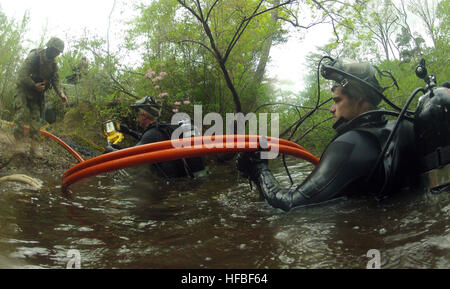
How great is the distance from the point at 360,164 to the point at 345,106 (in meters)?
0.67

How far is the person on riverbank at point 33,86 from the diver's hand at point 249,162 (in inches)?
195

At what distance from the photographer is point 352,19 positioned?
21.1 feet

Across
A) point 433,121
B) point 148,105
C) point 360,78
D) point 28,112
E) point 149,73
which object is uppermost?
point 149,73

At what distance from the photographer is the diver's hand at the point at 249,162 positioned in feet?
10.0

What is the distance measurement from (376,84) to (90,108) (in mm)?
8259

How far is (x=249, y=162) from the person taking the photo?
3.12 m

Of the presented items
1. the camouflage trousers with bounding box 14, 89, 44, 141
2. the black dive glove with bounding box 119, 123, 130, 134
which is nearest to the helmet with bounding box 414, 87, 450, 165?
the black dive glove with bounding box 119, 123, 130, 134

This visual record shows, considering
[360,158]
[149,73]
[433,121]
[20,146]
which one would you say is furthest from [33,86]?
[433,121]

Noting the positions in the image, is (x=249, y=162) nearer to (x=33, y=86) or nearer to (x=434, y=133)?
(x=434, y=133)

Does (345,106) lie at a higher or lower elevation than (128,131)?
lower

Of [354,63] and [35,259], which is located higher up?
[354,63]

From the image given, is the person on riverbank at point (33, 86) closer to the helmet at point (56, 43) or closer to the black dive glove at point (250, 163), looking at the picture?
the helmet at point (56, 43)
